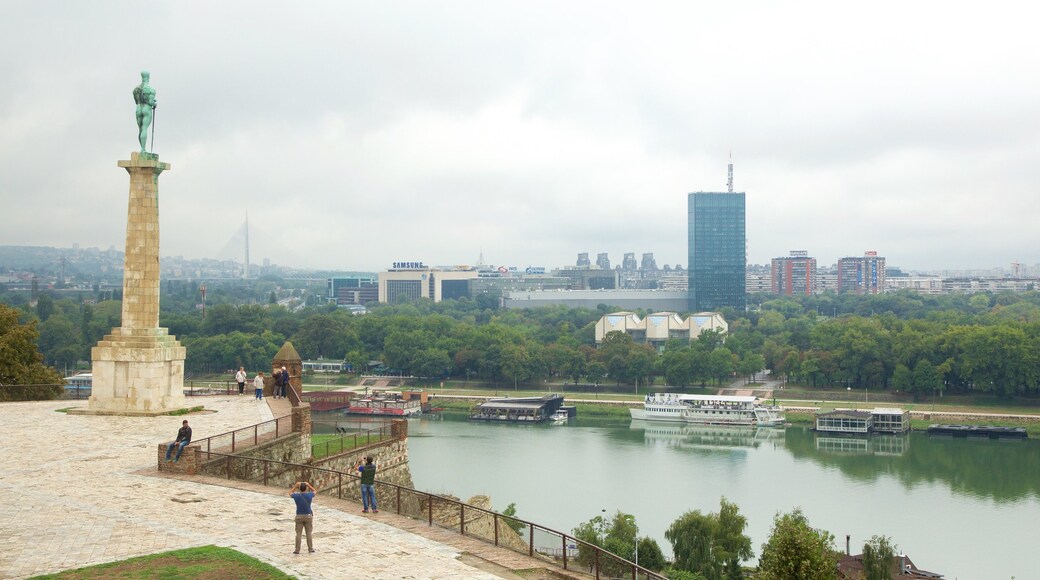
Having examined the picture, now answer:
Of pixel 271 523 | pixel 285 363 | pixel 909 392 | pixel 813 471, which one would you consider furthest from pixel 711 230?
pixel 271 523

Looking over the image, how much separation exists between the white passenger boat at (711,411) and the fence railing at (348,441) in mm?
43433

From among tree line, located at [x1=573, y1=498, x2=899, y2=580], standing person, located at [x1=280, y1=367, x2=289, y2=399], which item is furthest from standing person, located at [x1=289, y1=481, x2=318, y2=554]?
tree line, located at [x1=573, y1=498, x2=899, y2=580]

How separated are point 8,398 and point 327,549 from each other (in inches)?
767

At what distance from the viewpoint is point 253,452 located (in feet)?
60.6

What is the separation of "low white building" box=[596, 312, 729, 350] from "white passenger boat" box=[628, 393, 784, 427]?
4052 centimetres

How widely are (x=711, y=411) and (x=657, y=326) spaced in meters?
45.3

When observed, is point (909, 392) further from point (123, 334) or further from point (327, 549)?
point (327, 549)

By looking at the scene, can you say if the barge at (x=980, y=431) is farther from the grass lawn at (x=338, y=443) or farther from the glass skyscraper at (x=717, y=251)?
the glass skyscraper at (x=717, y=251)

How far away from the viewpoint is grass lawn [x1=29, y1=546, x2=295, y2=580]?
11.5 m

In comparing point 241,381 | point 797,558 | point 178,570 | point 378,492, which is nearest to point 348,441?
point 378,492

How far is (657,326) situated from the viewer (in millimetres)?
111875

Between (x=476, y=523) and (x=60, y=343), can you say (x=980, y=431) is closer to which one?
(x=476, y=523)

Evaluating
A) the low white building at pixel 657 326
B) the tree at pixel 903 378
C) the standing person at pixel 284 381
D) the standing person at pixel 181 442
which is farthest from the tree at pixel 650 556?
the low white building at pixel 657 326

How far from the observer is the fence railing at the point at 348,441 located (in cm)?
2217
